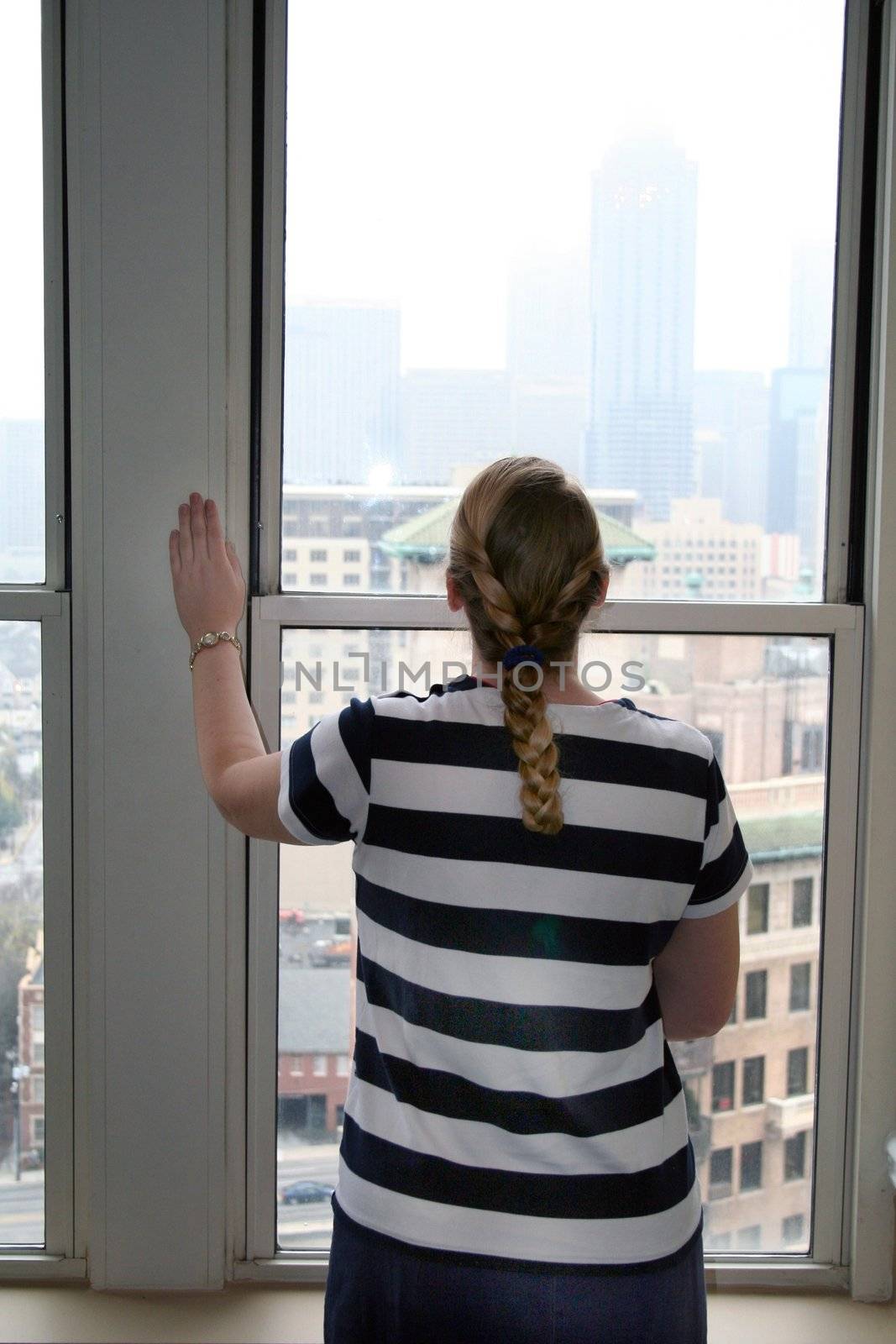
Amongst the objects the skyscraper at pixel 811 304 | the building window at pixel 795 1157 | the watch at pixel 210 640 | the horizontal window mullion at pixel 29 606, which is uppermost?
the skyscraper at pixel 811 304

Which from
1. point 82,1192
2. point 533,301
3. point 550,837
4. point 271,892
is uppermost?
point 533,301

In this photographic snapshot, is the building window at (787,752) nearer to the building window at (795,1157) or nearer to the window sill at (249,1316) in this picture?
the building window at (795,1157)

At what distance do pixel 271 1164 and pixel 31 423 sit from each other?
1.12 m

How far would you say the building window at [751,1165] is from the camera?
5.10ft

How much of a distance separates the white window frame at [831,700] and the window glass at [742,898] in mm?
30

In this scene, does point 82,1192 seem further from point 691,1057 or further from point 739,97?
point 739,97

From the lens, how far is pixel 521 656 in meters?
0.85

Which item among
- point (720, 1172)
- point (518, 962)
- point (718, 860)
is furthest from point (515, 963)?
point (720, 1172)

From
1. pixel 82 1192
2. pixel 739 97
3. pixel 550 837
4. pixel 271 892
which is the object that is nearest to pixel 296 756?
pixel 550 837

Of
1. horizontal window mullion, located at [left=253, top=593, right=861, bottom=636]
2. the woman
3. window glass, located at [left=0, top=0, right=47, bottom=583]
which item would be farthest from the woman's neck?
window glass, located at [left=0, top=0, right=47, bottom=583]

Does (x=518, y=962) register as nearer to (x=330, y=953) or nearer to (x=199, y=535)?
(x=199, y=535)

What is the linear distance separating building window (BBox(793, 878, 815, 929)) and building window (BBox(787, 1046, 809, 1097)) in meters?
0.19

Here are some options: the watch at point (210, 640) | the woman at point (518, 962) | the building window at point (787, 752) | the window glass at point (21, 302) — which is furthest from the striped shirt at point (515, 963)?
the window glass at point (21, 302)

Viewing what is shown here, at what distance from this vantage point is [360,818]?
87 cm
